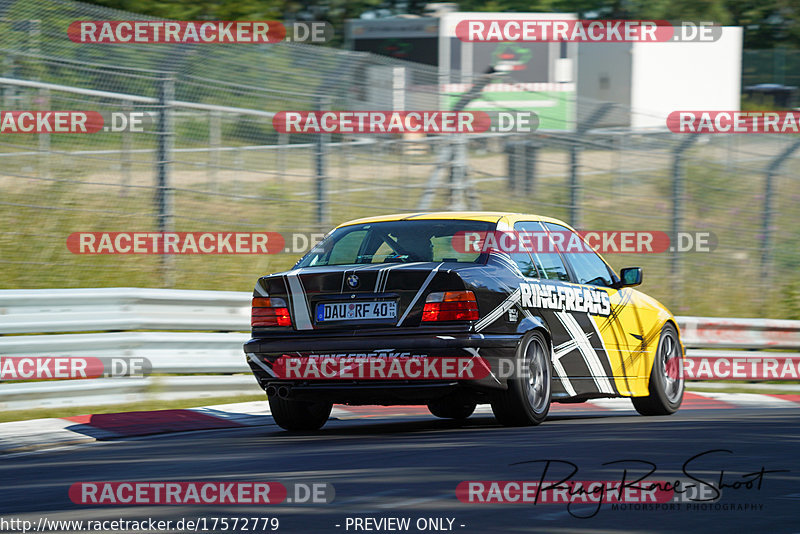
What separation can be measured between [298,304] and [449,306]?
0.99 meters

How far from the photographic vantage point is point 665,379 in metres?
10.5

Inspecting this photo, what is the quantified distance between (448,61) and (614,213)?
31.8ft

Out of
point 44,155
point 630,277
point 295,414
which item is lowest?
point 295,414

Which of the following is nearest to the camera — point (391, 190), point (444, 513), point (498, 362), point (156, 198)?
point (444, 513)

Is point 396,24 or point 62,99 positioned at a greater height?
point 396,24

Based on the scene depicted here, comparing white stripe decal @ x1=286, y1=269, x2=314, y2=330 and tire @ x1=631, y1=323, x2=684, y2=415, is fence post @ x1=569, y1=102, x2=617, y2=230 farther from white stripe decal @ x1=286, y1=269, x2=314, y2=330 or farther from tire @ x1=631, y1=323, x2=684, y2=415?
white stripe decal @ x1=286, y1=269, x2=314, y2=330

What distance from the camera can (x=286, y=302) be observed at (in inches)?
324

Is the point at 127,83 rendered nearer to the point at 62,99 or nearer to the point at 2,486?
the point at 62,99

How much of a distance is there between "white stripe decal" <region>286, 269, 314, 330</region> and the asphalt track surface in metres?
0.74

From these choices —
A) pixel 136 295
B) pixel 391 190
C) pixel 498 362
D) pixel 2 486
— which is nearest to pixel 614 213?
pixel 391 190

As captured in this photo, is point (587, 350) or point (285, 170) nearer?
point (587, 350)
